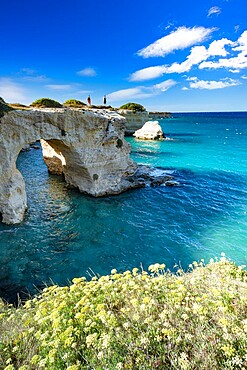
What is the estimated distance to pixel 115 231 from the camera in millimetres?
16906

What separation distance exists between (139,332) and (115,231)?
12322mm

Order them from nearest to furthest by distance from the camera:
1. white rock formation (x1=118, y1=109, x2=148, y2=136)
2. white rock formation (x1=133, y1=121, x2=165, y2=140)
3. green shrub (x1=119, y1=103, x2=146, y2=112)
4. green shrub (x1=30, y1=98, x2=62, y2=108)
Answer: green shrub (x1=30, y1=98, x2=62, y2=108), white rock formation (x1=133, y1=121, x2=165, y2=140), white rock formation (x1=118, y1=109, x2=148, y2=136), green shrub (x1=119, y1=103, x2=146, y2=112)

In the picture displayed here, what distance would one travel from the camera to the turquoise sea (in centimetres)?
1309

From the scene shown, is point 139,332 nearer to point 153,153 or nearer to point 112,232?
point 112,232

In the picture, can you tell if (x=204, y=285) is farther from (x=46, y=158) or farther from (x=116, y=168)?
(x=46, y=158)

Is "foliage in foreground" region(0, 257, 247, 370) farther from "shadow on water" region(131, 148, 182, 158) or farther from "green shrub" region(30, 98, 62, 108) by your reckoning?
"shadow on water" region(131, 148, 182, 158)

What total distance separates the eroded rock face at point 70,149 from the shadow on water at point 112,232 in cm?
151

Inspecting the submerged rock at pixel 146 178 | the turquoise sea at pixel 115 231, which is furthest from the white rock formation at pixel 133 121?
the turquoise sea at pixel 115 231

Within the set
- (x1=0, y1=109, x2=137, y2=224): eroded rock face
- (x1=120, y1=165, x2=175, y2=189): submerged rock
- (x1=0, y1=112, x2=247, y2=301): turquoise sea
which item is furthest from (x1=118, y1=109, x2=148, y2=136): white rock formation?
(x1=0, y1=112, x2=247, y2=301): turquoise sea

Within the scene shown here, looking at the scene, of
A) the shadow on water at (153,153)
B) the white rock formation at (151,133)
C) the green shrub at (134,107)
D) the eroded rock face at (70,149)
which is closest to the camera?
the eroded rock face at (70,149)

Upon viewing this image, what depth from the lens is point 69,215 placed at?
18781 mm

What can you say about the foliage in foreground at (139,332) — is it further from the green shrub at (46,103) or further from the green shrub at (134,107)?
the green shrub at (134,107)

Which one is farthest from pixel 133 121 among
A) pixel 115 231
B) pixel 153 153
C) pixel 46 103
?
pixel 115 231

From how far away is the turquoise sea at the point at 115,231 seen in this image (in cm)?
1309
